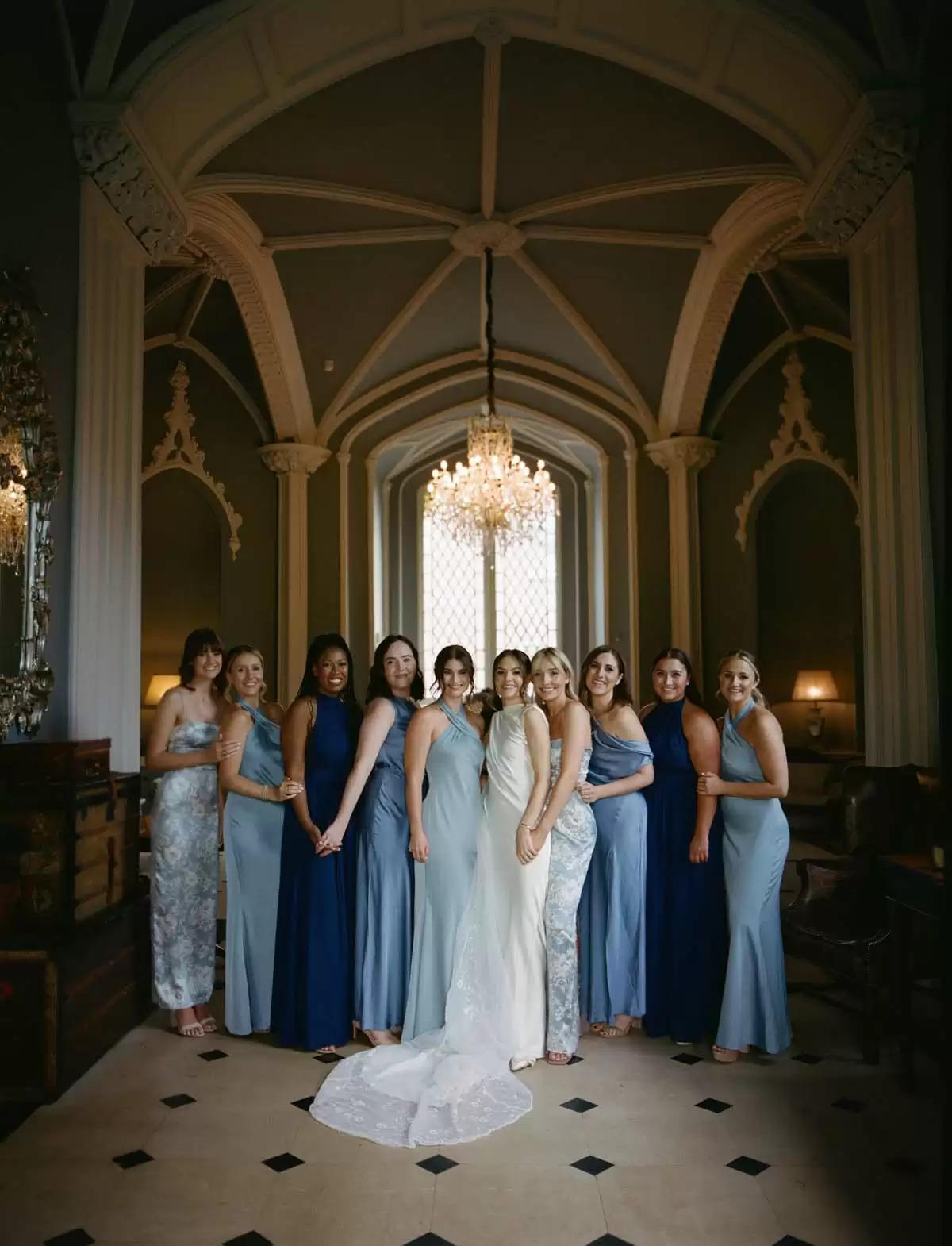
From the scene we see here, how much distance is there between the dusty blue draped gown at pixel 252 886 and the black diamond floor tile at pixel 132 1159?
3.90 feet

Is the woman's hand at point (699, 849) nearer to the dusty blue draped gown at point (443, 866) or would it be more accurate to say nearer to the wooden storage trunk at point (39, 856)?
the dusty blue draped gown at point (443, 866)

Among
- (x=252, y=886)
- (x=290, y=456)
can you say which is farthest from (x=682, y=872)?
(x=290, y=456)

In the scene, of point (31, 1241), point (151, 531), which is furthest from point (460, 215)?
point (31, 1241)

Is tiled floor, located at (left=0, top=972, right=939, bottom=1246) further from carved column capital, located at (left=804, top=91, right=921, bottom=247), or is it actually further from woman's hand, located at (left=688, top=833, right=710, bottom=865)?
carved column capital, located at (left=804, top=91, right=921, bottom=247)

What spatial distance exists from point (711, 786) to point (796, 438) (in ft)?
21.4

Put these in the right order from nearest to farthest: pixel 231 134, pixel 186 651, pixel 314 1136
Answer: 1. pixel 314 1136
2. pixel 186 651
3. pixel 231 134

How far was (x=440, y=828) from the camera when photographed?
4414 mm

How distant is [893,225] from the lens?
5145mm

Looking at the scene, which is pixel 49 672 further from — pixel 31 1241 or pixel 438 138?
pixel 438 138

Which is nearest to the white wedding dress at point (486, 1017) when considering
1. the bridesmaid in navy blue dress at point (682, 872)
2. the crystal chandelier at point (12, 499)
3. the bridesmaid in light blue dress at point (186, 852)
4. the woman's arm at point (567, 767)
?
the woman's arm at point (567, 767)

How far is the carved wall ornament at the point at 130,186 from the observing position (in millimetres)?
4781

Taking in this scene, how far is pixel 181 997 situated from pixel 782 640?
8.15 metres

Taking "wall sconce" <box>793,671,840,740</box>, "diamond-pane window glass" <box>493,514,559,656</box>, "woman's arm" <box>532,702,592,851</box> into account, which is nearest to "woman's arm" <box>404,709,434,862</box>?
"woman's arm" <box>532,702,592,851</box>

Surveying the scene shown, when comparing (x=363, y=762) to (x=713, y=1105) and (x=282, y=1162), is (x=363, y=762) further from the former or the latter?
(x=713, y=1105)
